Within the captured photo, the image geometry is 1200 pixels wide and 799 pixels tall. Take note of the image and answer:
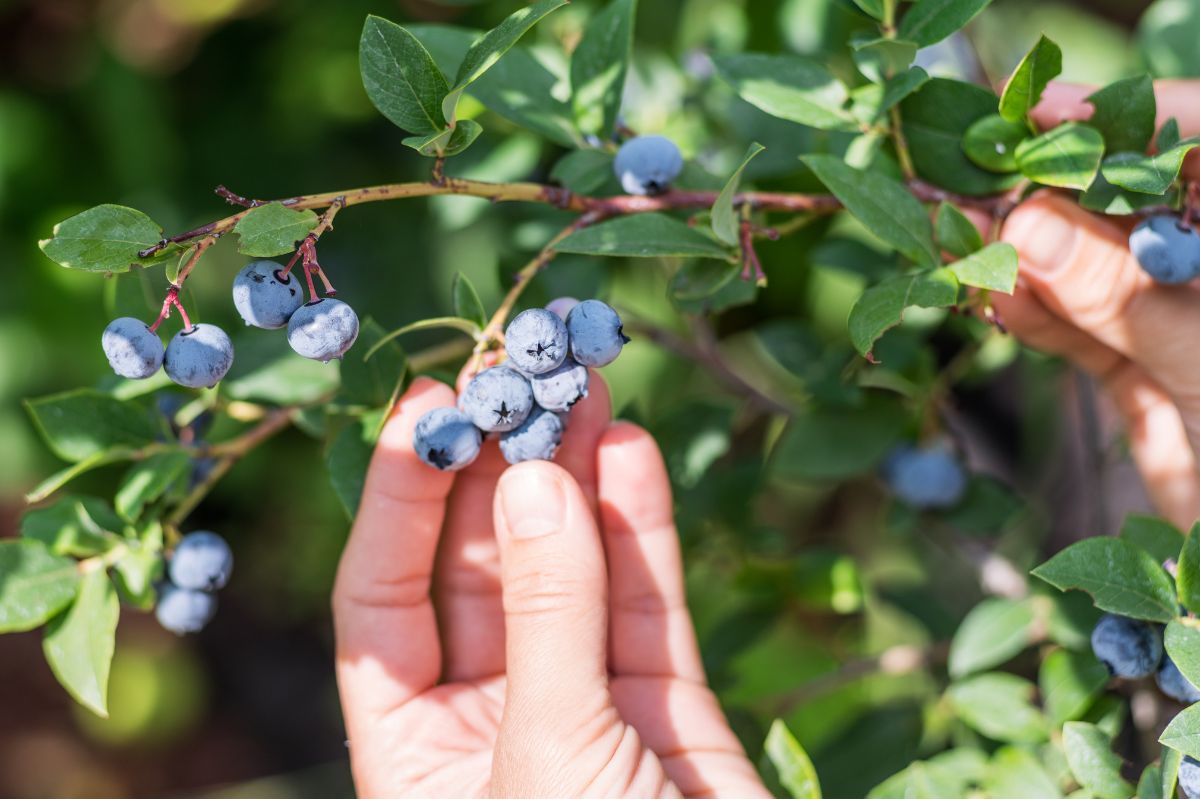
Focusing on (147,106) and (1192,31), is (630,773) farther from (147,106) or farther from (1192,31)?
(147,106)

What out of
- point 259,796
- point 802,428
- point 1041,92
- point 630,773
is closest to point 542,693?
point 630,773

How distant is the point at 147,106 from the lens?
92.5 inches

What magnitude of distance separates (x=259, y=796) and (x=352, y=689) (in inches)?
74.1

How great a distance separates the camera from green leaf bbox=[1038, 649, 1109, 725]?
1284 millimetres

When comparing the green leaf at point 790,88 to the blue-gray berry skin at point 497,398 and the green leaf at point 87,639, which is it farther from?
the green leaf at point 87,639

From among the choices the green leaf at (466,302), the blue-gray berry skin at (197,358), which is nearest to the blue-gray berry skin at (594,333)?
the green leaf at (466,302)

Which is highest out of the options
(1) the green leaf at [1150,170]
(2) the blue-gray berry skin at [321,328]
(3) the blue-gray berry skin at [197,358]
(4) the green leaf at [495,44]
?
(4) the green leaf at [495,44]

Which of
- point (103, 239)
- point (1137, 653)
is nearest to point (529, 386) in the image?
point (103, 239)

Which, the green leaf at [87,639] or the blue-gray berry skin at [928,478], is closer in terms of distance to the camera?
the green leaf at [87,639]

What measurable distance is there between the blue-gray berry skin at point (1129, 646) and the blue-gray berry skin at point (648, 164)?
2.29ft

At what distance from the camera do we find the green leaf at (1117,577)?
994 millimetres

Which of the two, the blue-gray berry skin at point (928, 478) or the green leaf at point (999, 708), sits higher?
the blue-gray berry skin at point (928, 478)

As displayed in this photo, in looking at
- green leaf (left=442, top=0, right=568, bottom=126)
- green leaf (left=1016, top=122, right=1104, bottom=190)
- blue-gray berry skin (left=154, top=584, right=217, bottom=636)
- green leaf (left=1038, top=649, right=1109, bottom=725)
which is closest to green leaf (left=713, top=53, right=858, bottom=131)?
green leaf (left=1016, top=122, right=1104, bottom=190)

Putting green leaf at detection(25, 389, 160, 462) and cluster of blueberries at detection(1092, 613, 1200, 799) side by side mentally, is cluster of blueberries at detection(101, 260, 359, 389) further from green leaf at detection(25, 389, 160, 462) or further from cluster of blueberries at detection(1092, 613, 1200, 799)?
cluster of blueberries at detection(1092, 613, 1200, 799)
